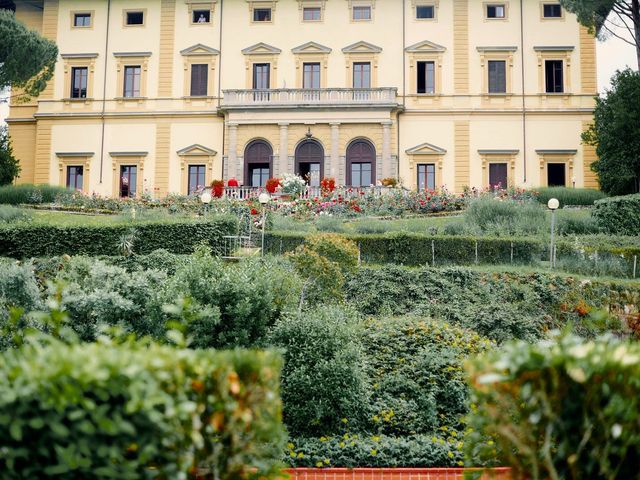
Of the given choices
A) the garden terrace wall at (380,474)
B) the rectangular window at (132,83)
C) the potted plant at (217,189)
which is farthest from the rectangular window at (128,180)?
the garden terrace wall at (380,474)

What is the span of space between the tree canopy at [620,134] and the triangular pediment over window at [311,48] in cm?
1289

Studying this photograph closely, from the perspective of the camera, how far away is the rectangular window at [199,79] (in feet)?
113

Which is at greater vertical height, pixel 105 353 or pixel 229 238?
pixel 229 238

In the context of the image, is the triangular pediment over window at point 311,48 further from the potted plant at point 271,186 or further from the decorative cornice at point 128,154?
the potted plant at point 271,186

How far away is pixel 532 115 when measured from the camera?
32.9 meters

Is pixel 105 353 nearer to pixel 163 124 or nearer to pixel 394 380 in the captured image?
pixel 394 380

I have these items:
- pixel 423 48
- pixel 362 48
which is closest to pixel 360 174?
pixel 362 48

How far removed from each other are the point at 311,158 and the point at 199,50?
7.81m

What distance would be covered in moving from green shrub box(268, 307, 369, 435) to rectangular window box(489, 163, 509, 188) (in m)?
24.8

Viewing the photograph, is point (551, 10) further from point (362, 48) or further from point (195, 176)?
point (195, 176)

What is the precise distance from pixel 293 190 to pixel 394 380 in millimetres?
17227

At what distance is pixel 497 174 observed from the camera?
33.0 meters

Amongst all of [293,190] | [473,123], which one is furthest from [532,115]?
[293,190]

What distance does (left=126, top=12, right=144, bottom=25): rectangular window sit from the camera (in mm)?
35281
